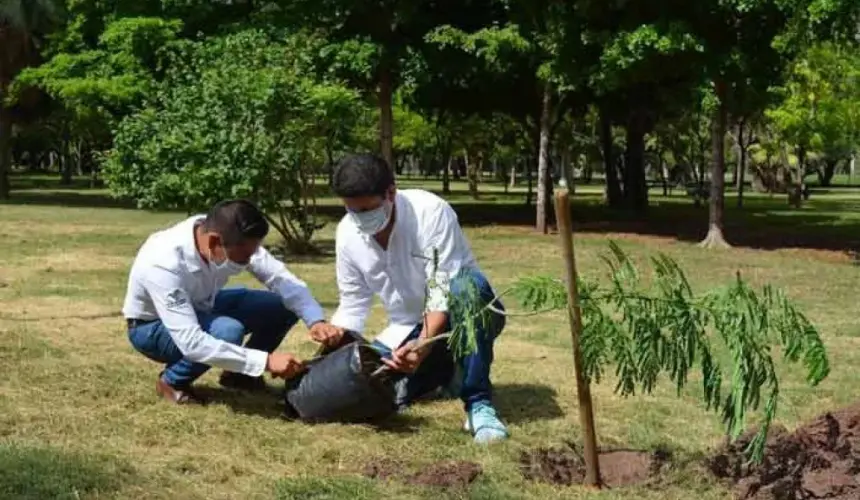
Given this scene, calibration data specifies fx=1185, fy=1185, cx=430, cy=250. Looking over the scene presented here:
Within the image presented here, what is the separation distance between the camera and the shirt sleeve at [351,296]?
5828 millimetres

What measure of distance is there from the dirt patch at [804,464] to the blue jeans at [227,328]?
7.90 ft

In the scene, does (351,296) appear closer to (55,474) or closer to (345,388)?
(345,388)

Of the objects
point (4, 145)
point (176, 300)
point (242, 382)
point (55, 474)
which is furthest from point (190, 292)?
point (4, 145)

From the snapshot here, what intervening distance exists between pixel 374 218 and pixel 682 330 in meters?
1.64

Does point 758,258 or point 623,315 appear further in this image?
point 758,258

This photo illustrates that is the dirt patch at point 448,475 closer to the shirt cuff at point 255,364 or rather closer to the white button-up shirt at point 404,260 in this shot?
the white button-up shirt at point 404,260

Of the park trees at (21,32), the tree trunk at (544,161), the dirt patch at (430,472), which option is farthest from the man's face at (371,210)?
the park trees at (21,32)

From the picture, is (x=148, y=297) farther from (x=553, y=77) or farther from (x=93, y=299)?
(x=553, y=77)

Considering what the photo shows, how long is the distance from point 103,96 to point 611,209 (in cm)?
1388

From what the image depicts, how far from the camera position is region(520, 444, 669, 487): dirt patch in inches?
191

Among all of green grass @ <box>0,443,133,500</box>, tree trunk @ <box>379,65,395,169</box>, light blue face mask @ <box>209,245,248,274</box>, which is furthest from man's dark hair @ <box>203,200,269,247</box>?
tree trunk @ <box>379,65,395,169</box>

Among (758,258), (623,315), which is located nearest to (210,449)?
(623,315)

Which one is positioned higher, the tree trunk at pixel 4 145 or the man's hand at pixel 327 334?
the tree trunk at pixel 4 145

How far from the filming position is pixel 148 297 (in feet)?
19.3
